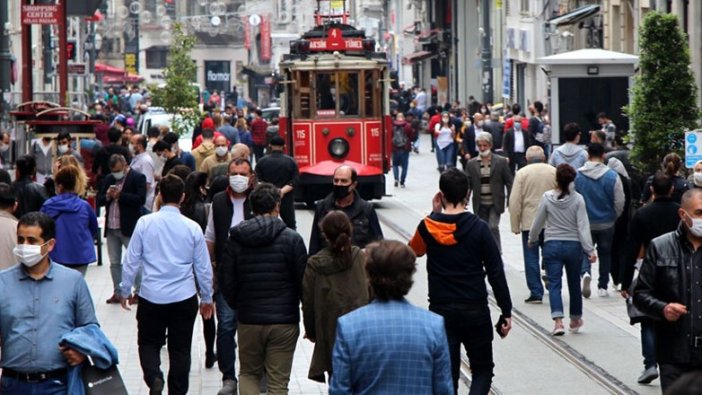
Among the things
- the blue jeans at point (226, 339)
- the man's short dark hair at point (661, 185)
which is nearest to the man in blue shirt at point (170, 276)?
the blue jeans at point (226, 339)

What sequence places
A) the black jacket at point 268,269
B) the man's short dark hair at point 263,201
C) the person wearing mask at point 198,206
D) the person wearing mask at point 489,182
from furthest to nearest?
the person wearing mask at point 489,182
the person wearing mask at point 198,206
the man's short dark hair at point 263,201
the black jacket at point 268,269

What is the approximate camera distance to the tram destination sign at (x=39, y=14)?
99.2 feet

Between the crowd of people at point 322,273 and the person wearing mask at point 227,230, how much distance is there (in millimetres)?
14

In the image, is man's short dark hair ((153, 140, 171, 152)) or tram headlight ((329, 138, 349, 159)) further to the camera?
tram headlight ((329, 138, 349, 159))

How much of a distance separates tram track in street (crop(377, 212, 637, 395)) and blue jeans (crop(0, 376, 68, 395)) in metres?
4.93

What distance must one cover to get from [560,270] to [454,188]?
5205mm

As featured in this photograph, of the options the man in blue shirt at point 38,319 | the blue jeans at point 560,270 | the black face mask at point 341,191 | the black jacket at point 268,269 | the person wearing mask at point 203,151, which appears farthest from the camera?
the person wearing mask at point 203,151

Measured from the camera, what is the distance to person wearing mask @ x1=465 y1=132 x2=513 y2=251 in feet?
60.6

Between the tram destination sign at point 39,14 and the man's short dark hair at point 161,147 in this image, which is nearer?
the man's short dark hair at point 161,147

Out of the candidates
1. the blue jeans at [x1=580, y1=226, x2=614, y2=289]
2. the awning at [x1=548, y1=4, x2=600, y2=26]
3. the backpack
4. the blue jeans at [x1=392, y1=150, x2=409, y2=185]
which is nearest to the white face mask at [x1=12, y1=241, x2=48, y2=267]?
the blue jeans at [x1=580, y1=226, x2=614, y2=289]

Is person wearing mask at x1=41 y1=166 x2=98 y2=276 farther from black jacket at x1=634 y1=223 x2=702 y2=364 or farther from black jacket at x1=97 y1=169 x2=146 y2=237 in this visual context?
black jacket at x1=634 y1=223 x2=702 y2=364

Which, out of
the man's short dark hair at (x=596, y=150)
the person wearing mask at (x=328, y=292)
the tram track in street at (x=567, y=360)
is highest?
the man's short dark hair at (x=596, y=150)

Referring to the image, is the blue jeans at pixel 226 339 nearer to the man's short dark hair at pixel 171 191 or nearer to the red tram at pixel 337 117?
the man's short dark hair at pixel 171 191

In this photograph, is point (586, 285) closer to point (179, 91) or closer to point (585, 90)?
point (585, 90)
